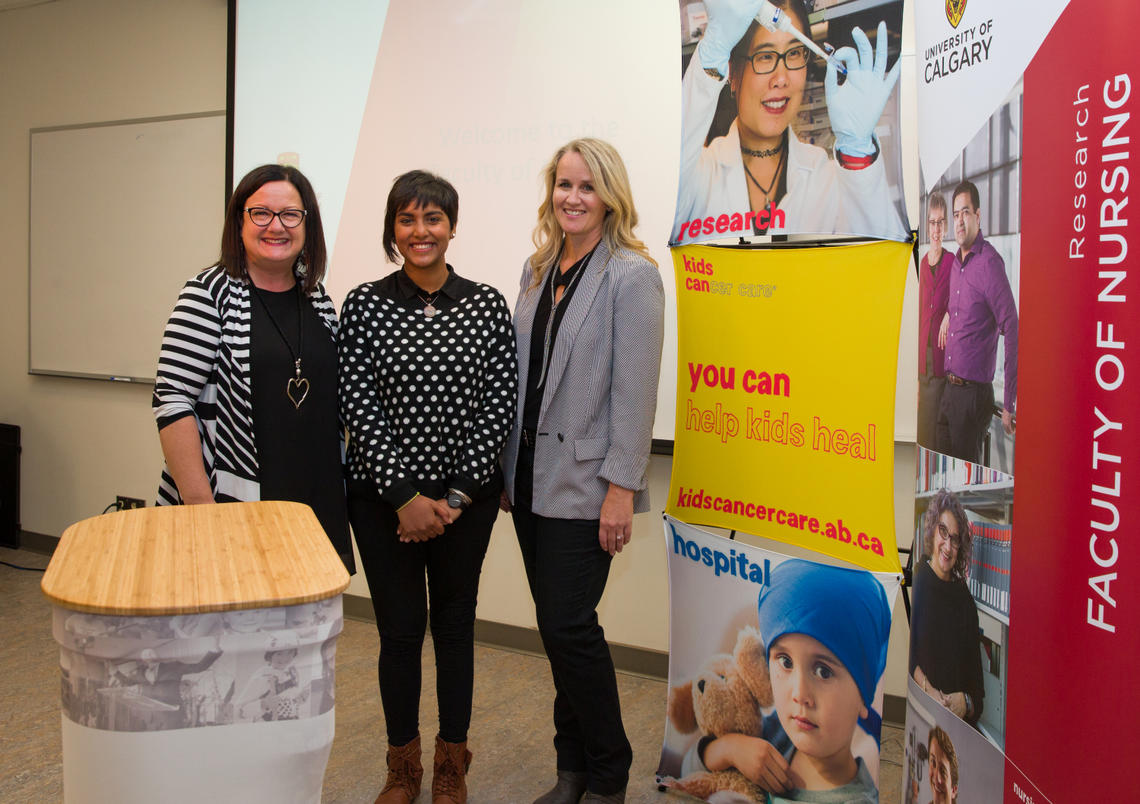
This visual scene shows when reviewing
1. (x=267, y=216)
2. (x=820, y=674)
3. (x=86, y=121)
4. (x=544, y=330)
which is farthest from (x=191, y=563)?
(x=86, y=121)

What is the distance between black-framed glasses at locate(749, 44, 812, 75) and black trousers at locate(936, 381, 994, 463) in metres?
0.75

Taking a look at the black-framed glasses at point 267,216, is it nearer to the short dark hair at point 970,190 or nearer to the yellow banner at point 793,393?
the yellow banner at point 793,393

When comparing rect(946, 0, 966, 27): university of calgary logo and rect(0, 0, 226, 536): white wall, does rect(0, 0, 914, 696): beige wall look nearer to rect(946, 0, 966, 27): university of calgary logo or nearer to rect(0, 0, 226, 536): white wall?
rect(0, 0, 226, 536): white wall

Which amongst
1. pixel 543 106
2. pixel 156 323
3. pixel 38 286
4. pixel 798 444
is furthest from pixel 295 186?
pixel 38 286

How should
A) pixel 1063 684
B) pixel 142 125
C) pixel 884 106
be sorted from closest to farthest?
pixel 1063 684
pixel 884 106
pixel 142 125

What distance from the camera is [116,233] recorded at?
4188 mm

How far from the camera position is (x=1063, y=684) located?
113cm

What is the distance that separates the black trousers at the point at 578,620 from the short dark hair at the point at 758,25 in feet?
3.05

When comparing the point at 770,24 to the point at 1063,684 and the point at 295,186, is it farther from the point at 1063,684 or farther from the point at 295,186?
the point at 1063,684

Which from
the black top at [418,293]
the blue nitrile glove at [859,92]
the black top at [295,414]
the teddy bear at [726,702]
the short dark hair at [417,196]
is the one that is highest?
the blue nitrile glove at [859,92]

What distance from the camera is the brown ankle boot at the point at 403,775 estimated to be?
2082 millimetres

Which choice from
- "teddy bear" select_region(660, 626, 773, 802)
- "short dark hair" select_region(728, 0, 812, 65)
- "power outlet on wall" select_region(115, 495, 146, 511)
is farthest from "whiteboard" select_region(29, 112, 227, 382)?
"teddy bear" select_region(660, 626, 773, 802)

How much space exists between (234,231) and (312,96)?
75.1 inches

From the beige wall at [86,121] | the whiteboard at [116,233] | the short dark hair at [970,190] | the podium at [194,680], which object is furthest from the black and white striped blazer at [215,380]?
the whiteboard at [116,233]
